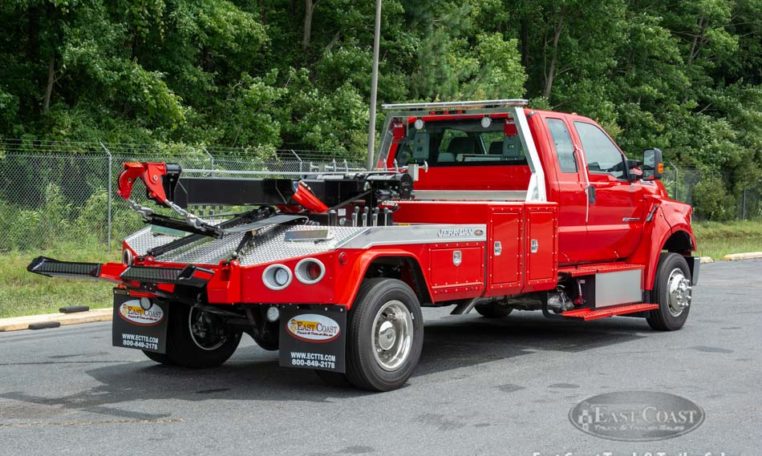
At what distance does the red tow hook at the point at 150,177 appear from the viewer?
739cm

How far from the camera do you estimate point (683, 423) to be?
6.84 metres

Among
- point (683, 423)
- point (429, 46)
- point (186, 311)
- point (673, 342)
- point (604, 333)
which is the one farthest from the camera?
point (429, 46)

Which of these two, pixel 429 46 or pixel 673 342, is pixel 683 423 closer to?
pixel 673 342

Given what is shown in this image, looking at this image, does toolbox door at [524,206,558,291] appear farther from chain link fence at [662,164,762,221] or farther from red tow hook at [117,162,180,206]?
chain link fence at [662,164,762,221]

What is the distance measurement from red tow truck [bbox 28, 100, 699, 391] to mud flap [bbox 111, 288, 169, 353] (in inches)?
0.5

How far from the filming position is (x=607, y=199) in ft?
35.3

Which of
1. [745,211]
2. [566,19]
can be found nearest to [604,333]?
[745,211]

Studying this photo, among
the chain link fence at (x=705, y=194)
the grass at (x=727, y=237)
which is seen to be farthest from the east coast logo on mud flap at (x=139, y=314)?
the chain link fence at (x=705, y=194)

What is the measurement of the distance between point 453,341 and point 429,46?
78.0 feet

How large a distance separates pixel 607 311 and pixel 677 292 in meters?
1.52

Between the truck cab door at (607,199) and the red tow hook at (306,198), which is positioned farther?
the truck cab door at (607,199)

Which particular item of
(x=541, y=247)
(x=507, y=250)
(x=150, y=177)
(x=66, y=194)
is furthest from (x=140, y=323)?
(x=66, y=194)

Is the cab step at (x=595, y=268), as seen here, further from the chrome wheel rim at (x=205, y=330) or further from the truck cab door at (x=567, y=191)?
the chrome wheel rim at (x=205, y=330)

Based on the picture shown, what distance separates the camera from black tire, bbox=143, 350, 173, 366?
347 inches
